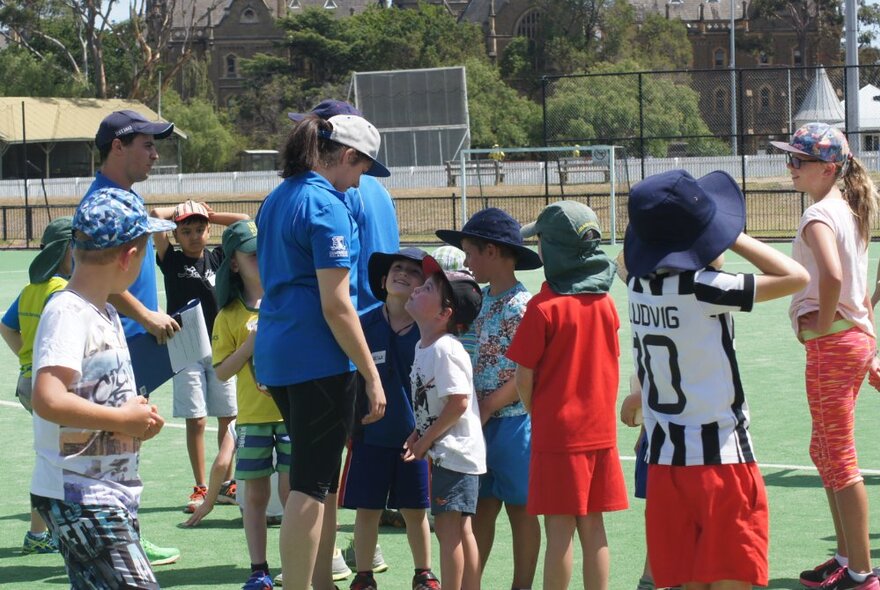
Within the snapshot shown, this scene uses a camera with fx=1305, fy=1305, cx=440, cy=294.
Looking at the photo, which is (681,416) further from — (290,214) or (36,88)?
(36,88)

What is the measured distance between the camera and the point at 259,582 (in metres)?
5.57

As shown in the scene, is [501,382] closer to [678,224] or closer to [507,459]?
[507,459]

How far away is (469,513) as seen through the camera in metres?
5.13

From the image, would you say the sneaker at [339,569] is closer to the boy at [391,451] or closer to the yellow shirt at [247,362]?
the boy at [391,451]

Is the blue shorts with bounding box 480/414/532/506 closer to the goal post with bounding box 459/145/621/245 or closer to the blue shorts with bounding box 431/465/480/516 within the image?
the blue shorts with bounding box 431/465/480/516

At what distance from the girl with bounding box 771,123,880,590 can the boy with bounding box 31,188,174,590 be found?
2.76 metres

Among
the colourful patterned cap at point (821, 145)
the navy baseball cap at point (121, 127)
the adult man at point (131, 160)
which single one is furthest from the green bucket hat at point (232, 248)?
the colourful patterned cap at point (821, 145)

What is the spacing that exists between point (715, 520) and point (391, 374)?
197 cm

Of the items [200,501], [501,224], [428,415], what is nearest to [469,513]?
[428,415]

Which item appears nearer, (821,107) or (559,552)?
(559,552)

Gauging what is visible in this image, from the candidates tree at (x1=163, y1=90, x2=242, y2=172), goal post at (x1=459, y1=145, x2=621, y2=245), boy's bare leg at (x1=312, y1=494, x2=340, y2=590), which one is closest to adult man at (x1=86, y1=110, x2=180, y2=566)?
boy's bare leg at (x1=312, y1=494, x2=340, y2=590)

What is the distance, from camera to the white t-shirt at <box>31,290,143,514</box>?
3863mm

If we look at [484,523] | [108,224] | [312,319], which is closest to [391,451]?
[484,523]

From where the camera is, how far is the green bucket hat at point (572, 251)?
489cm
